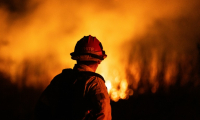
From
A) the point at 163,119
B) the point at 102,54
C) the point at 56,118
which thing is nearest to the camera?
the point at 56,118

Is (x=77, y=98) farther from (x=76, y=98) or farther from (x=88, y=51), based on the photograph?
(x=88, y=51)

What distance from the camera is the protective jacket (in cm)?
342

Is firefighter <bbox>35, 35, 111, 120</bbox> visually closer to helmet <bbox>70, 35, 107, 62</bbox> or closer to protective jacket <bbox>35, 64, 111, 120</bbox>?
protective jacket <bbox>35, 64, 111, 120</bbox>

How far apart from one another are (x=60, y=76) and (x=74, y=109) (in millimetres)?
584

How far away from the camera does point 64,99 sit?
3.64m

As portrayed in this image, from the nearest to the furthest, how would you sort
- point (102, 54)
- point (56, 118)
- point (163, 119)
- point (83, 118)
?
1. point (83, 118)
2. point (56, 118)
3. point (102, 54)
4. point (163, 119)

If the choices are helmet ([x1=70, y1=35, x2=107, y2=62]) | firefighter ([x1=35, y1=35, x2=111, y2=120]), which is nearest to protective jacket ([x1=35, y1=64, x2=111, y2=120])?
firefighter ([x1=35, y1=35, x2=111, y2=120])

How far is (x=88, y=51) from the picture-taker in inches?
160

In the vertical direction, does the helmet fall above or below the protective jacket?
above

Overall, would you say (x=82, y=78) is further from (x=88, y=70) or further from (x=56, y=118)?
(x=56, y=118)

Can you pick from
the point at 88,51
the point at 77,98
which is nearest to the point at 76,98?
the point at 77,98

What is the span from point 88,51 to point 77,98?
0.88m

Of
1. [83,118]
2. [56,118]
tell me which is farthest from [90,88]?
[56,118]

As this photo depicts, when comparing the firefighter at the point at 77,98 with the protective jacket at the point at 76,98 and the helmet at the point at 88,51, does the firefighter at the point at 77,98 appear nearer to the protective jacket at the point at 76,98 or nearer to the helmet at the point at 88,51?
the protective jacket at the point at 76,98
